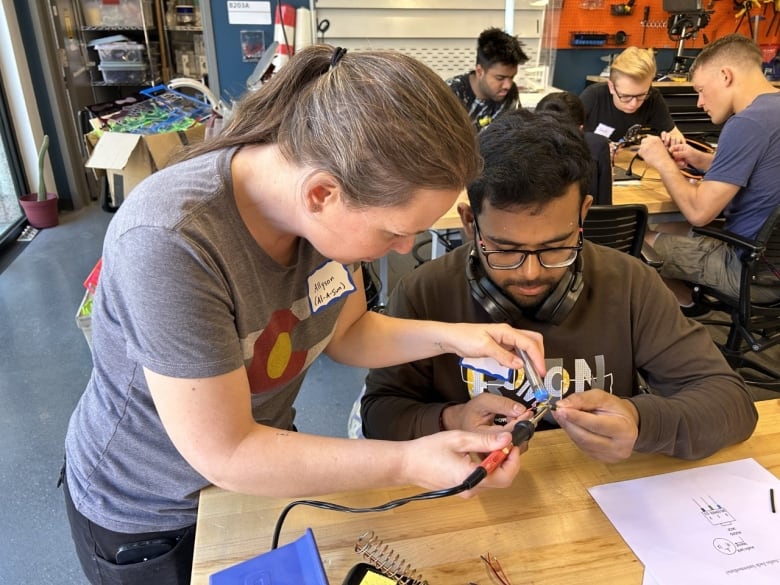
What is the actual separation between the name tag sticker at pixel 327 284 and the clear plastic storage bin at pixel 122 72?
4.79 meters

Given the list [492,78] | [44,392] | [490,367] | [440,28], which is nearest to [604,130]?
[492,78]

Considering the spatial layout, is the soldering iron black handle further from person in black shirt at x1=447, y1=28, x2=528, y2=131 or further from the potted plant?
the potted plant

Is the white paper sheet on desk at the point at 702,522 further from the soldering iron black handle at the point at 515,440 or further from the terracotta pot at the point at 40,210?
the terracotta pot at the point at 40,210

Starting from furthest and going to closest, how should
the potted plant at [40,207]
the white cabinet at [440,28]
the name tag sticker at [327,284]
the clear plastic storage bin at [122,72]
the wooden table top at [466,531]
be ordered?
the clear plastic storage bin at [122,72] < the white cabinet at [440,28] < the potted plant at [40,207] < the name tag sticker at [327,284] < the wooden table top at [466,531]

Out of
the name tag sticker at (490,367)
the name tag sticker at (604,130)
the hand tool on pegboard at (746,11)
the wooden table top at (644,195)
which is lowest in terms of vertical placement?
the wooden table top at (644,195)

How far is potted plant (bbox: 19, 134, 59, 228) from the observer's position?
159 inches

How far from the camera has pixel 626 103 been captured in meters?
3.37

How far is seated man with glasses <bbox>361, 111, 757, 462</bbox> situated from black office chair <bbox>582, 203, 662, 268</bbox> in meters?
0.88

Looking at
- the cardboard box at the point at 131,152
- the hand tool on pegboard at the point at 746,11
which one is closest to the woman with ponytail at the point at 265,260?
the cardboard box at the point at 131,152

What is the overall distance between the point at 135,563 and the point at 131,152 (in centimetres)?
170

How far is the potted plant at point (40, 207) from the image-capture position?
4.03 metres

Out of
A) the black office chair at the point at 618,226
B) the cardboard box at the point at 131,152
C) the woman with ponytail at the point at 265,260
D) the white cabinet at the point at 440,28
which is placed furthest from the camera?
the white cabinet at the point at 440,28

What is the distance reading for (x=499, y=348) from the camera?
952 millimetres

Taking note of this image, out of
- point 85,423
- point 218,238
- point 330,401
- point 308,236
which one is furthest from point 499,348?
point 330,401
